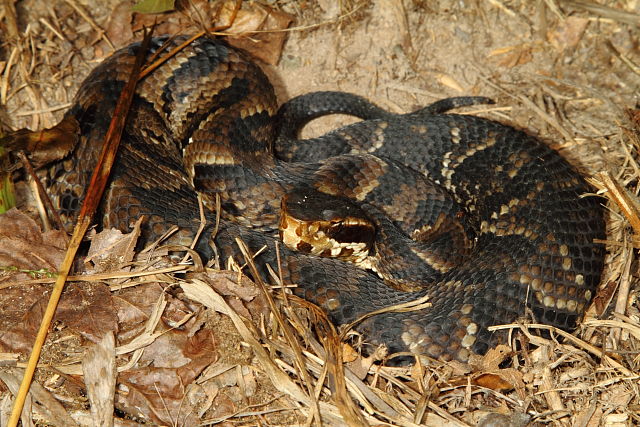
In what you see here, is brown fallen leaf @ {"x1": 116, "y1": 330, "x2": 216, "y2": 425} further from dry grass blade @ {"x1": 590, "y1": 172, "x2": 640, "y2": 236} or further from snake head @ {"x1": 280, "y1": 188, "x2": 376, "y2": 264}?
dry grass blade @ {"x1": 590, "y1": 172, "x2": 640, "y2": 236}

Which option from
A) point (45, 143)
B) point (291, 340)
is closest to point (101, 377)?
point (291, 340)

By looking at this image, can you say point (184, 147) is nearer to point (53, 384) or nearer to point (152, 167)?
point (152, 167)

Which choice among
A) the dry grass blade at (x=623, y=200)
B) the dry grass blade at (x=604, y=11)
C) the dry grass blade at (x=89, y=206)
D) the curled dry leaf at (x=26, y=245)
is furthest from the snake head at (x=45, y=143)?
the dry grass blade at (x=604, y=11)

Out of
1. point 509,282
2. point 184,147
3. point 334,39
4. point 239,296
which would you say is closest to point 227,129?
point 184,147

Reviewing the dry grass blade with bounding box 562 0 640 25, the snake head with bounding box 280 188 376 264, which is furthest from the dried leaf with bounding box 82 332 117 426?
the dry grass blade with bounding box 562 0 640 25

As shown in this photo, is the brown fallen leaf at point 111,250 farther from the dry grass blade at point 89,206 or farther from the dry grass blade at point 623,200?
the dry grass blade at point 623,200

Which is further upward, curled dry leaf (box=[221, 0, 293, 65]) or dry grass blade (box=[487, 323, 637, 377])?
curled dry leaf (box=[221, 0, 293, 65])
